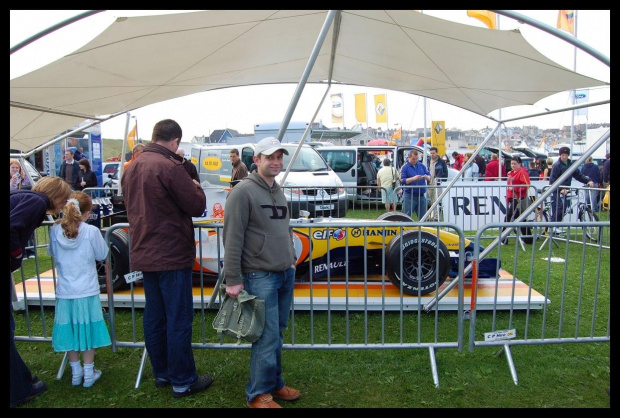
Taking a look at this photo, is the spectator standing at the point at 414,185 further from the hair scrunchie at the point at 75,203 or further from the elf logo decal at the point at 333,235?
the hair scrunchie at the point at 75,203

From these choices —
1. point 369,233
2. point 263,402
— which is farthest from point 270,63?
point 263,402

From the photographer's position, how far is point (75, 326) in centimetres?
366

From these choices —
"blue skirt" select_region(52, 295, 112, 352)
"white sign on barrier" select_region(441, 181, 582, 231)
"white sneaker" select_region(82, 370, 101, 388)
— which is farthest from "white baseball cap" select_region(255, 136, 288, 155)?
"white sign on barrier" select_region(441, 181, 582, 231)

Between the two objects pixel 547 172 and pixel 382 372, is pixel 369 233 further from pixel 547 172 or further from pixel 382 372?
pixel 547 172

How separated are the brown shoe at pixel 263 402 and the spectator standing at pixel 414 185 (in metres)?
7.55

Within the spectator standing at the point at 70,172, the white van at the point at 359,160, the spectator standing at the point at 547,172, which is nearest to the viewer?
the spectator standing at the point at 70,172

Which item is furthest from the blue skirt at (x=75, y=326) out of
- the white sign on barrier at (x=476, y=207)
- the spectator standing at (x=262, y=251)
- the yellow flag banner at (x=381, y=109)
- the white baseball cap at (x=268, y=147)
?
the yellow flag banner at (x=381, y=109)

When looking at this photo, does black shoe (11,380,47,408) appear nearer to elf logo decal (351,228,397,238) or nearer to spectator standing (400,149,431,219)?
elf logo decal (351,228,397,238)

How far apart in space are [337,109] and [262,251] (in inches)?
1202

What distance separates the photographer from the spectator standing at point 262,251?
122 inches

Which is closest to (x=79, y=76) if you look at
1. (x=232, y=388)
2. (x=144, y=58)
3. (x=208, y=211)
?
(x=144, y=58)

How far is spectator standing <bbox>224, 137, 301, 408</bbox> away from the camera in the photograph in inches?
122
